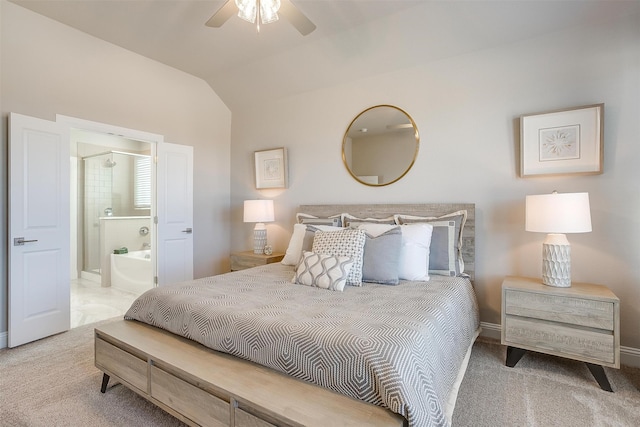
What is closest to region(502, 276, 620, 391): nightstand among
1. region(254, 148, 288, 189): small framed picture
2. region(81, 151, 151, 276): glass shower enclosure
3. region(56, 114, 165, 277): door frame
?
region(254, 148, 288, 189): small framed picture

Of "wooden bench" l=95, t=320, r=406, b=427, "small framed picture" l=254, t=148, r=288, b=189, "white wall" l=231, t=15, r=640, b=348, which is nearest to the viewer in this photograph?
"wooden bench" l=95, t=320, r=406, b=427

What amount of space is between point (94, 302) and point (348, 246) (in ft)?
11.6

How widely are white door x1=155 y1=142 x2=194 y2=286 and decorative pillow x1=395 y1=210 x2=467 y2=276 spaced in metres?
2.95

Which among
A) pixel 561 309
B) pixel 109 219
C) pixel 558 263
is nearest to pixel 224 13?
pixel 558 263

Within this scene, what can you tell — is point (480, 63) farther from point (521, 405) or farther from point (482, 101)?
point (521, 405)

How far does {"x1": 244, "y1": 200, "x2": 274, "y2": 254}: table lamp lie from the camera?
12.6ft

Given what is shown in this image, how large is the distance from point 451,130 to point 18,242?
3.91m

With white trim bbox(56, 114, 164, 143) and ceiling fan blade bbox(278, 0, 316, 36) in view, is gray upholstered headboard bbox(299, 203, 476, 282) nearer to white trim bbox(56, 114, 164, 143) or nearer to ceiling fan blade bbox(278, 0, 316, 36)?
ceiling fan blade bbox(278, 0, 316, 36)

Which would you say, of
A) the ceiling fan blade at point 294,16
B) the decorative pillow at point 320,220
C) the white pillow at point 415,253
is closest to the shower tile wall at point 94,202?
the decorative pillow at point 320,220

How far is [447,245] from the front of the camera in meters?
2.65

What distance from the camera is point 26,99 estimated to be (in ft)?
9.12

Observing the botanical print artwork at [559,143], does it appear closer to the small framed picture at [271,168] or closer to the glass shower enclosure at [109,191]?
the small framed picture at [271,168]

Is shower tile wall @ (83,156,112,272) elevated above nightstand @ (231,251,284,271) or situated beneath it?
elevated above

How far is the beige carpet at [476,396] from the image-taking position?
1.72 m
